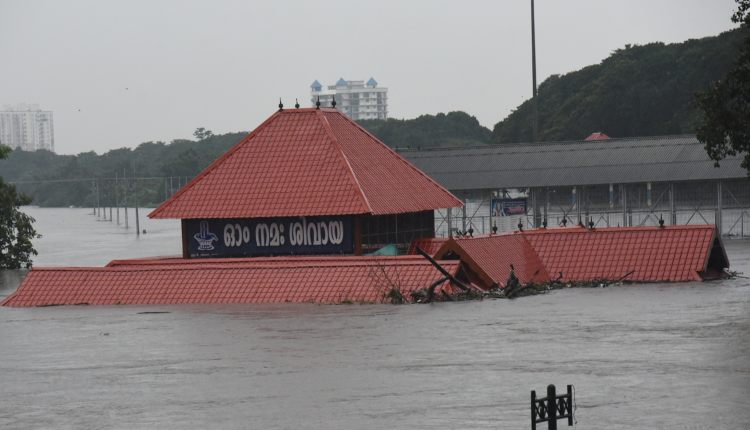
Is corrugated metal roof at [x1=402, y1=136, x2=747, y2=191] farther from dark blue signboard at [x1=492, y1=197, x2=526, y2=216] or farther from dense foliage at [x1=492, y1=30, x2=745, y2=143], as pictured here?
dense foliage at [x1=492, y1=30, x2=745, y2=143]

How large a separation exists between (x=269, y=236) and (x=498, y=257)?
7.64m

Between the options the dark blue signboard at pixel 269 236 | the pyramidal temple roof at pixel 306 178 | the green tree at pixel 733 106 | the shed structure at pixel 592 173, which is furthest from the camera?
the shed structure at pixel 592 173

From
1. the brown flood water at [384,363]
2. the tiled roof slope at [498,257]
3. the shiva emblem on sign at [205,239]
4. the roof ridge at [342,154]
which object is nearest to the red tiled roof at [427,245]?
the tiled roof slope at [498,257]

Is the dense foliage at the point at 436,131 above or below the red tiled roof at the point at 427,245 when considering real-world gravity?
above

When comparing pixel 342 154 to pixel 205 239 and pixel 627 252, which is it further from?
pixel 627 252

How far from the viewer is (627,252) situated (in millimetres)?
52125

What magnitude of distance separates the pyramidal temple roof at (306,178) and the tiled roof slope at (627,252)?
157 inches

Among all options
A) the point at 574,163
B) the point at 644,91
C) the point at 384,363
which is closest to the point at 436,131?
the point at 644,91

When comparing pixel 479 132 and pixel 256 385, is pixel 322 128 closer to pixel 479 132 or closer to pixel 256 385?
pixel 256 385

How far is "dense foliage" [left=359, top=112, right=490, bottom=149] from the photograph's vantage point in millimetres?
175750

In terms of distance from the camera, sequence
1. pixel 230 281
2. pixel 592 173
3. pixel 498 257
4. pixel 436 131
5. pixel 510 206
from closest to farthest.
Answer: pixel 230 281 → pixel 498 257 → pixel 510 206 → pixel 592 173 → pixel 436 131

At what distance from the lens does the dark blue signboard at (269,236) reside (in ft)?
161

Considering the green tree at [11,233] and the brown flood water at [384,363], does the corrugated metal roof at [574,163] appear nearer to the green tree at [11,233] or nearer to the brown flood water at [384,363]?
the green tree at [11,233]

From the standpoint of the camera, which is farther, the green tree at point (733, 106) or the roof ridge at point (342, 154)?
the roof ridge at point (342, 154)
